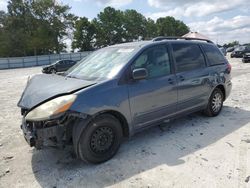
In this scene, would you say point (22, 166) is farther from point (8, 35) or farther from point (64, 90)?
point (8, 35)

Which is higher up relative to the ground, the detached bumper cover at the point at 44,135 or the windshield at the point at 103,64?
the windshield at the point at 103,64

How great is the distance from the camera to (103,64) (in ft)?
14.4

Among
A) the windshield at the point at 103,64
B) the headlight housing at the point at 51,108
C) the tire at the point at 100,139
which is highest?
the windshield at the point at 103,64

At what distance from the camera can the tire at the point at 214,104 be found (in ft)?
18.6

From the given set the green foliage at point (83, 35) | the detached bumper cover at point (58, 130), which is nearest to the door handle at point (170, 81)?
the detached bumper cover at point (58, 130)

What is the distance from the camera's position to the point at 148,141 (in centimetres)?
456

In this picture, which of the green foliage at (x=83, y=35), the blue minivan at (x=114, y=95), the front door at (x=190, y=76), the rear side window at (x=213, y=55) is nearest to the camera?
the blue minivan at (x=114, y=95)

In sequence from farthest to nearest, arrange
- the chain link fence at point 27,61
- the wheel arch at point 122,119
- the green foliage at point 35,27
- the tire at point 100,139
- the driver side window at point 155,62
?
1. the green foliage at point 35,27
2. the chain link fence at point 27,61
3. the driver side window at point 155,62
4. the wheel arch at point 122,119
5. the tire at point 100,139

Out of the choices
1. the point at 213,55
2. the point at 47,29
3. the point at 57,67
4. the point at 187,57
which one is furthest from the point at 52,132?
the point at 47,29

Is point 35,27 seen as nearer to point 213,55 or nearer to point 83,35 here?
point 83,35

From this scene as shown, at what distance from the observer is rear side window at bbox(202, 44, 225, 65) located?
18.4 feet

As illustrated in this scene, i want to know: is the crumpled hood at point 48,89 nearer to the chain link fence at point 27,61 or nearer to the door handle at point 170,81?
the door handle at point 170,81

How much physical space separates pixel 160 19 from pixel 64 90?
297ft

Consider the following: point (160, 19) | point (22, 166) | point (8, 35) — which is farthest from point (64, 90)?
Answer: point (160, 19)
